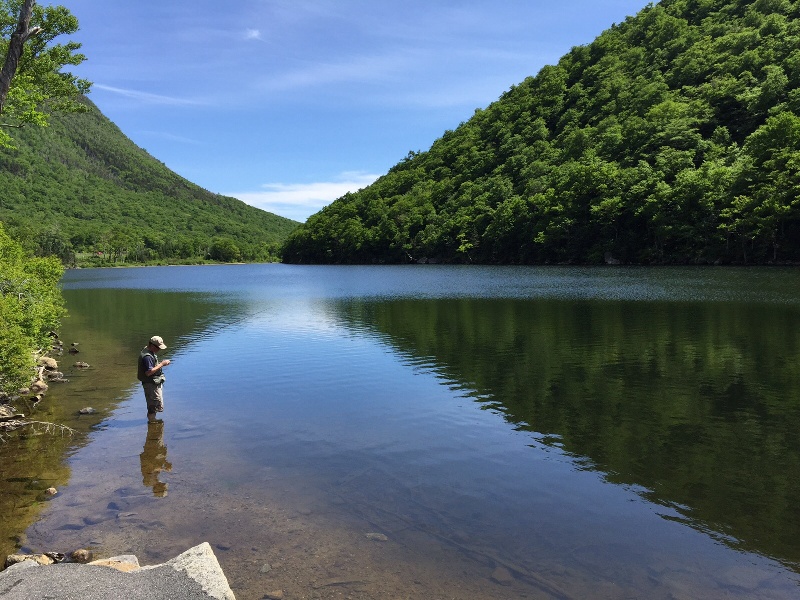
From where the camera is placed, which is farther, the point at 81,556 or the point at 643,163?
the point at 643,163

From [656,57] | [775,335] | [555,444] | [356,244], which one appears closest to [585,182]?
[656,57]

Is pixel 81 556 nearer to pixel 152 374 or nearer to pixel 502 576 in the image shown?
pixel 502 576

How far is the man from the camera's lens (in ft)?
48.6

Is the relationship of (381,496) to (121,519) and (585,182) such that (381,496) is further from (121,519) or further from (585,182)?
(585,182)

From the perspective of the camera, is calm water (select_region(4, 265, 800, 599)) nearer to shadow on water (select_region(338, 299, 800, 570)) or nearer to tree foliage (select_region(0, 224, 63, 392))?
shadow on water (select_region(338, 299, 800, 570))

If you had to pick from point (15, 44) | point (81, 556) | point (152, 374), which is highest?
point (15, 44)

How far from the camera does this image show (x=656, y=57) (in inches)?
6516

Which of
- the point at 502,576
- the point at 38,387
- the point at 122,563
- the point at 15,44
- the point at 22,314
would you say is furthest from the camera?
the point at 38,387

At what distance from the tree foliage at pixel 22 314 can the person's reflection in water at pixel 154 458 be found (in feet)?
13.8

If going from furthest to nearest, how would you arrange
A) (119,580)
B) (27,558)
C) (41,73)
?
(41,73) < (27,558) < (119,580)

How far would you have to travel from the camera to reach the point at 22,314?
59.7 ft

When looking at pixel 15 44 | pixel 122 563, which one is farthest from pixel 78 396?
pixel 122 563

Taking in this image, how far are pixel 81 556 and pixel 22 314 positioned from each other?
13.6 meters

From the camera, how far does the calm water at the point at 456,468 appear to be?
795 cm
